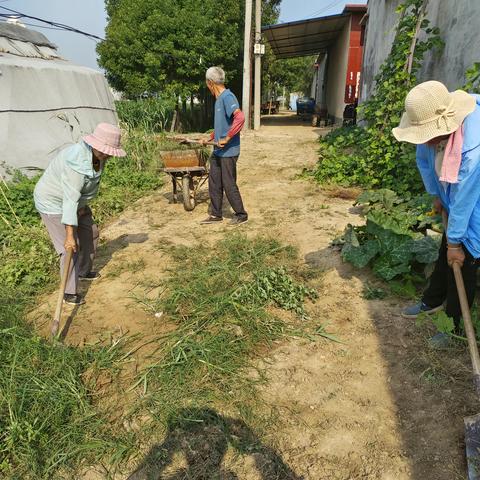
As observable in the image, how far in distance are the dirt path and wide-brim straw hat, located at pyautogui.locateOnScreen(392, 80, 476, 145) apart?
1453 mm

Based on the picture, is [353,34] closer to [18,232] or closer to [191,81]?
[191,81]

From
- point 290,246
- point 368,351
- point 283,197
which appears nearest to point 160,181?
point 283,197

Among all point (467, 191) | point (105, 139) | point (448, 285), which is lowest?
point (448, 285)

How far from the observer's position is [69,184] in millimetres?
2895

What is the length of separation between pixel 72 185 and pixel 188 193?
2842mm

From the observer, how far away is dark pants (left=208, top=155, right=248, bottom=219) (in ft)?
15.7

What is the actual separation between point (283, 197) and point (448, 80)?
2705mm

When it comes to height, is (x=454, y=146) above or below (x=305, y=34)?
below

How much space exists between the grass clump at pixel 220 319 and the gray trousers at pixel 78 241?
0.73m

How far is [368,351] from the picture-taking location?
2.71 metres

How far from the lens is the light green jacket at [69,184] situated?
289cm

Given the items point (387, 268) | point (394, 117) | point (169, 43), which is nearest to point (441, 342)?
point (387, 268)

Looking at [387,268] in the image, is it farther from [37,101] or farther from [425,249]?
[37,101]

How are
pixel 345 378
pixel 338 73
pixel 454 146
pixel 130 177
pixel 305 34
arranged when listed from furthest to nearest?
pixel 338 73 < pixel 305 34 < pixel 130 177 < pixel 345 378 < pixel 454 146
